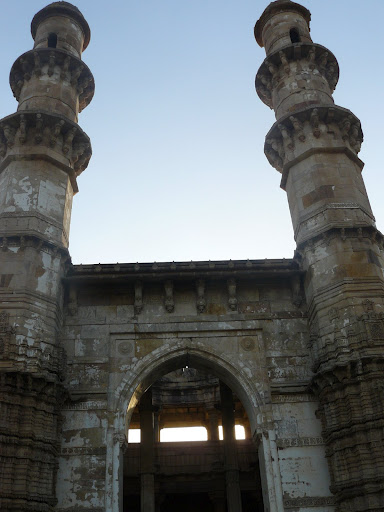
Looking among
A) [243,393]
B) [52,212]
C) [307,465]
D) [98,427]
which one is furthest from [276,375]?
[52,212]

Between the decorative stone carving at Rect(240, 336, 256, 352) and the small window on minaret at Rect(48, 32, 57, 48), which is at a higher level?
the small window on minaret at Rect(48, 32, 57, 48)

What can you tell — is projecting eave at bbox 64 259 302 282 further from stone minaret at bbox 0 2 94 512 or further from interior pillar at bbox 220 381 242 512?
interior pillar at bbox 220 381 242 512

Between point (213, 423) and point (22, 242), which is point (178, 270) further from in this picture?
point (213, 423)

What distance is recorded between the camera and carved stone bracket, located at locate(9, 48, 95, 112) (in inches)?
680

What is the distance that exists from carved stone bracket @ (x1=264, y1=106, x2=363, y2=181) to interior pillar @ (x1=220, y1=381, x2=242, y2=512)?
7567 millimetres

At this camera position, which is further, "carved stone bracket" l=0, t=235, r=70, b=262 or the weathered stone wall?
"carved stone bracket" l=0, t=235, r=70, b=262

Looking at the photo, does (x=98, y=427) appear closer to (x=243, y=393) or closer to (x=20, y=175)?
(x=243, y=393)

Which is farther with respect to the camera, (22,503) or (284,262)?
(284,262)

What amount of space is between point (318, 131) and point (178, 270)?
18.4ft

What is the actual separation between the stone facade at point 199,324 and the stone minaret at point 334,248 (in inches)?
1.4

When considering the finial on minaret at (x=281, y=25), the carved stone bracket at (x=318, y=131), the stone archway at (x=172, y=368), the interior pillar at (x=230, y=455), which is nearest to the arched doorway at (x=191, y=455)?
the interior pillar at (x=230, y=455)

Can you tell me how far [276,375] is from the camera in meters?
13.4

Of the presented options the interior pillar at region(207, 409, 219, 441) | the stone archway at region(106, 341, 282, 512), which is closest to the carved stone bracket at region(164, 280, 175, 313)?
the stone archway at region(106, 341, 282, 512)

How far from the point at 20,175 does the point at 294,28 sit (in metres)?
10.4
